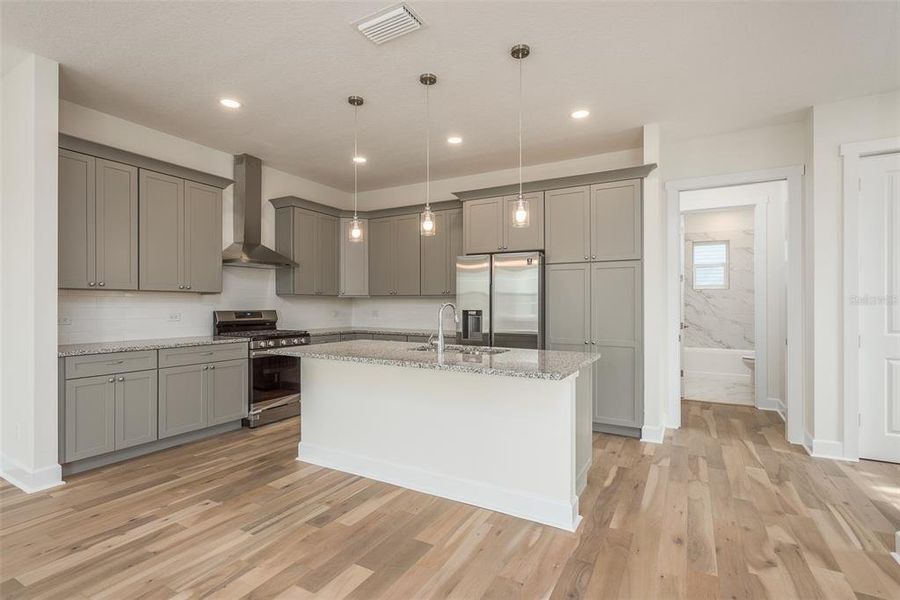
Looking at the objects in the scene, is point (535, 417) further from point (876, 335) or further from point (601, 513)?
point (876, 335)

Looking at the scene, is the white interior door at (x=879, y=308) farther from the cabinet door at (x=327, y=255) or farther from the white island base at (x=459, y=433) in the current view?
the cabinet door at (x=327, y=255)

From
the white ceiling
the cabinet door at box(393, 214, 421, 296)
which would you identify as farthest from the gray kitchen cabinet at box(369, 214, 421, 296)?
the white ceiling

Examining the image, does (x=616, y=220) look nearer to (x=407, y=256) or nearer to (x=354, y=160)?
(x=407, y=256)

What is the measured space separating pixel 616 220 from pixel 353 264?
3466 mm

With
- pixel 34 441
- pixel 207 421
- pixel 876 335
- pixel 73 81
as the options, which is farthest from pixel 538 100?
pixel 34 441

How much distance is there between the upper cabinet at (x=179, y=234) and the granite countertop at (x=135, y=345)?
0.50m

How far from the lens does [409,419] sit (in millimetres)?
3111

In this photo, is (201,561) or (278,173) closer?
(201,561)

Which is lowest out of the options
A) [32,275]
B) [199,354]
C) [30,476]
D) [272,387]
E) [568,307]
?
[30,476]

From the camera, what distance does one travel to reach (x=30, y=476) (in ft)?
9.80

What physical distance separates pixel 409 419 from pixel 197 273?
9.08 ft

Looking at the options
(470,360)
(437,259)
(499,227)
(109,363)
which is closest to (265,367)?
(109,363)

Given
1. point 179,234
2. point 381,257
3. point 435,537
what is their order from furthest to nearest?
point 381,257 < point 179,234 < point 435,537

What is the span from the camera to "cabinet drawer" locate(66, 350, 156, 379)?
3217 millimetres
